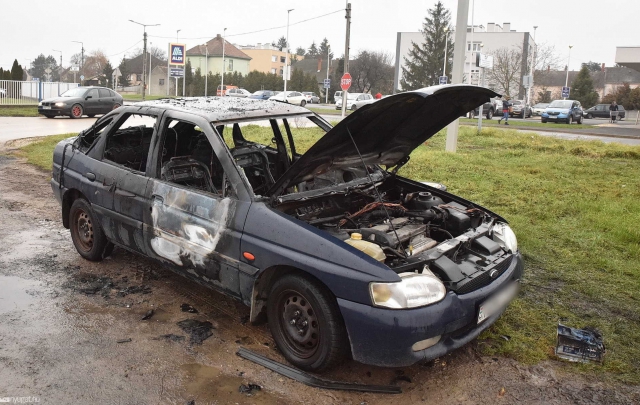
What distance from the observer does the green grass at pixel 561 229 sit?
13.6 feet

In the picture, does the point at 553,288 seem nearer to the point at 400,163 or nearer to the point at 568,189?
the point at 400,163

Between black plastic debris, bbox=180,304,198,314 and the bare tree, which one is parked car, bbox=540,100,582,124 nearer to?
black plastic debris, bbox=180,304,198,314

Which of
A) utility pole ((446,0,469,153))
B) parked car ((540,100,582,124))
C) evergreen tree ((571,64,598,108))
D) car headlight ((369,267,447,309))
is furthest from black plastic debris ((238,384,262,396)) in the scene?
evergreen tree ((571,64,598,108))

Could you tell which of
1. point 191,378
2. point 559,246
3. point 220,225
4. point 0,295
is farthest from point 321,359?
point 559,246

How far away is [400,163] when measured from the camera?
494cm

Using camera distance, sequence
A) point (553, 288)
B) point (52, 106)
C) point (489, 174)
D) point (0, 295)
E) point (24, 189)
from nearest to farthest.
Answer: point (0, 295) < point (553, 288) < point (24, 189) < point (489, 174) < point (52, 106)

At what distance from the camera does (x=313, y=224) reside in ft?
13.3

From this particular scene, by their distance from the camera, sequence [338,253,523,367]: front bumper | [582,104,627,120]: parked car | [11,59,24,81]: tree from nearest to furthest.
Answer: [338,253,523,367]: front bumper, [11,59,24,81]: tree, [582,104,627,120]: parked car

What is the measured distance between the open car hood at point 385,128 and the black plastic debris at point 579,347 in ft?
6.32

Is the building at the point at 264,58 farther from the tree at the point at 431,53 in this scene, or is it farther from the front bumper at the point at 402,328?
the front bumper at the point at 402,328

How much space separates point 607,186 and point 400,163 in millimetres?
6434

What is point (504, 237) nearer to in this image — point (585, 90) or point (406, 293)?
point (406, 293)

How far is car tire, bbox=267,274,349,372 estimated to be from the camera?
11.1 feet

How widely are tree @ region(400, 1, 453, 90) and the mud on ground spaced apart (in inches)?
2374
